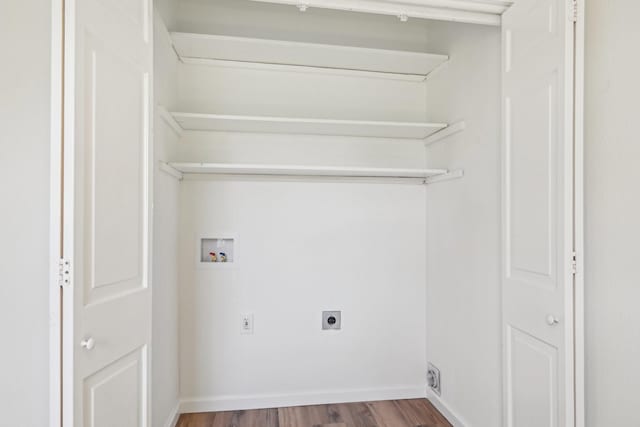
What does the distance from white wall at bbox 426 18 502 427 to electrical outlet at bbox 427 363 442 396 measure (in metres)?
0.06

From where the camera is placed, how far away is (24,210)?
108cm

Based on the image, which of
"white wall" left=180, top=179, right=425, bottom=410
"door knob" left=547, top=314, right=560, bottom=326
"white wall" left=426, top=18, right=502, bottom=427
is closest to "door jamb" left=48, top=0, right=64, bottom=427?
"white wall" left=180, top=179, right=425, bottom=410

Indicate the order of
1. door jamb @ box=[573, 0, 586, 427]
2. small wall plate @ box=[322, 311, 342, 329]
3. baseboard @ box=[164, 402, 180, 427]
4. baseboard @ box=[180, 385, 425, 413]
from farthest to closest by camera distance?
small wall plate @ box=[322, 311, 342, 329]
baseboard @ box=[180, 385, 425, 413]
baseboard @ box=[164, 402, 180, 427]
door jamb @ box=[573, 0, 586, 427]

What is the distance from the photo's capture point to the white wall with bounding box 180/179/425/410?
2266 mm

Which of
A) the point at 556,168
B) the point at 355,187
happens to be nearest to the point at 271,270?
the point at 355,187

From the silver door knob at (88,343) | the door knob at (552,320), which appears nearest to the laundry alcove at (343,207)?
the door knob at (552,320)

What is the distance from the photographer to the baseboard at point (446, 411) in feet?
6.68

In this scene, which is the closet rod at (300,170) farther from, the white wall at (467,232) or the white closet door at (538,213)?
the white closet door at (538,213)

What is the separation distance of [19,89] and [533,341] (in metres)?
1.93

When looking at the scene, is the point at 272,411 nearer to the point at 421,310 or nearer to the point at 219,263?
the point at 219,263

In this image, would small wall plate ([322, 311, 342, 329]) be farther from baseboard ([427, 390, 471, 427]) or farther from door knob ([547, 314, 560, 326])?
door knob ([547, 314, 560, 326])

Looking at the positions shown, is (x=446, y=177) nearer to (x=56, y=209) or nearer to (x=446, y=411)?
(x=446, y=411)

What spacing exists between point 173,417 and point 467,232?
6.53 feet

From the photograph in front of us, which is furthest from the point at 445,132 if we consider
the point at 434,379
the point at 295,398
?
the point at 295,398
